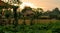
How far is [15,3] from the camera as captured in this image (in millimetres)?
11781

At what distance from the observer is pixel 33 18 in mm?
13727

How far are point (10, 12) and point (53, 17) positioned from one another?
4671 millimetres

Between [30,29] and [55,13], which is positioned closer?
[30,29]

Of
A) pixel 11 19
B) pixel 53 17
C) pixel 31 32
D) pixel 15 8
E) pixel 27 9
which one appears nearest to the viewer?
pixel 31 32

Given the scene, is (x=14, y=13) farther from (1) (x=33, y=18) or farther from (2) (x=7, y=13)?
(1) (x=33, y=18)

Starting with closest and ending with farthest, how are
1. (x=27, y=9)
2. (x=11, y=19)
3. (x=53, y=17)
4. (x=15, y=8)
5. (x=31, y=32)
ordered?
(x=31, y=32), (x=15, y=8), (x=11, y=19), (x=27, y=9), (x=53, y=17)

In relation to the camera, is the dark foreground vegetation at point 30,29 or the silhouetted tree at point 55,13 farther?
the silhouetted tree at point 55,13

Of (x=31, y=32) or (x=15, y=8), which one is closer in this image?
(x=31, y=32)

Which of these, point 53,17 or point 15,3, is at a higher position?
point 15,3

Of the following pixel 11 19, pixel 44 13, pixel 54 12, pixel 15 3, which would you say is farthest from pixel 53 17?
pixel 15 3

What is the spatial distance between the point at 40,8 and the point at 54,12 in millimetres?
2108

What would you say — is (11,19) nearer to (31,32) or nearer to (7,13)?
(7,13)

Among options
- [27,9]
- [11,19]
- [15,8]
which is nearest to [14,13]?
[15,8]

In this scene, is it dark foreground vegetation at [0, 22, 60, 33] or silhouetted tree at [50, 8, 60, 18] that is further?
silhouetted tree at [50, 8, 60, 18]
